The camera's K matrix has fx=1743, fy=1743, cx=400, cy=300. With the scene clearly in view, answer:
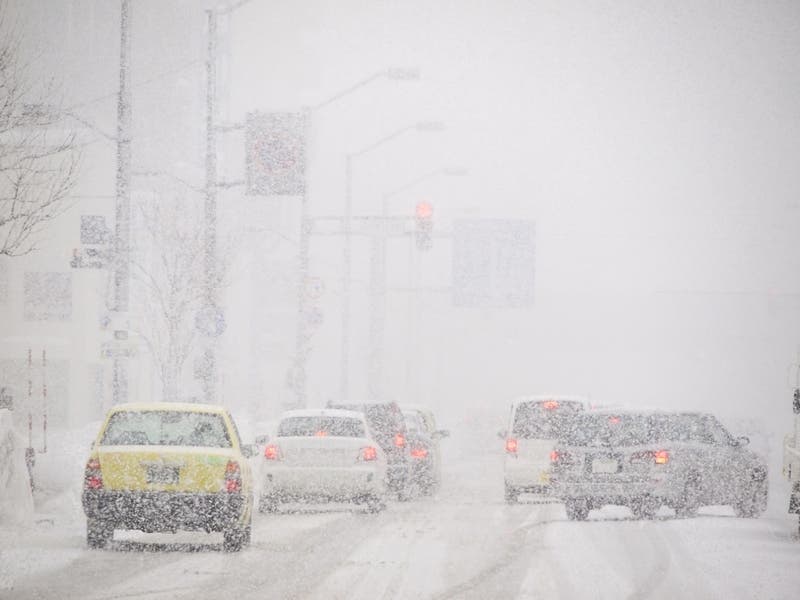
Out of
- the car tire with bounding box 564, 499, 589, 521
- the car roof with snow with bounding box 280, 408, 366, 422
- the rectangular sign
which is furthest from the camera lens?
the rectangular sign

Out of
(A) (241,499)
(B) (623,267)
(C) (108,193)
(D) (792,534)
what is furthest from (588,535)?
(B) (623,267)

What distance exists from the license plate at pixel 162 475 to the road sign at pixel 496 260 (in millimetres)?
42848

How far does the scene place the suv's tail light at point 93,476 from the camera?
17547 mm

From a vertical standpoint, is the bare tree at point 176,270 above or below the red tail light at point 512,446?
above

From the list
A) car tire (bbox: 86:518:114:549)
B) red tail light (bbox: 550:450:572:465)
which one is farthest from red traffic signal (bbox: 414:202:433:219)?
car tire (bbox: 86:518:114:549)

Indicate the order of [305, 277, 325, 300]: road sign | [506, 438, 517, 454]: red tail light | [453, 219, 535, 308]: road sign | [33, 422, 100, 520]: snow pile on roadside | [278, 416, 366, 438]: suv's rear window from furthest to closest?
[453, 219, 535, 308]: road sign
[305, 277, 325, 300]: road sign
[506, 438, 517, 454]: red tail light
[278, 416, 366, 438]: suv's rear window
[33, 422, 100, 520]: snow pile on roadside

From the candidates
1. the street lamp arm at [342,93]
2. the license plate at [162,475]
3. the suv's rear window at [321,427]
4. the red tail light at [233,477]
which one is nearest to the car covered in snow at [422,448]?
the suv's rear window at [321,427]

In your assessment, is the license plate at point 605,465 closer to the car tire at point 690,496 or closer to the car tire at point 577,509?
the car tire at point 577,509

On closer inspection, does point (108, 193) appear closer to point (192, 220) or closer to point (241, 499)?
point (192, 220)

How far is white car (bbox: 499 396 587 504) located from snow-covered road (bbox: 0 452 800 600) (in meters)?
4.51

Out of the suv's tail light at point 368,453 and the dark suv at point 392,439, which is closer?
the suv's tail light at point 368,453

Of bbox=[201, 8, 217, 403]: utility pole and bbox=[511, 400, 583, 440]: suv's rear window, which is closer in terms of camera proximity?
bbox=[511, 400, 583, 440]: suv's rear window

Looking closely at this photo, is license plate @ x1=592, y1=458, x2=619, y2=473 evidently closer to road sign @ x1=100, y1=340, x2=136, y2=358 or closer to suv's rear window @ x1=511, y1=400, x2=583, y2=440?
suv's rear window @ x1=511, y1=400, x2=583, y2=440

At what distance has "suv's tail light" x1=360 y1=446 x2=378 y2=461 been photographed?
77.2ft
